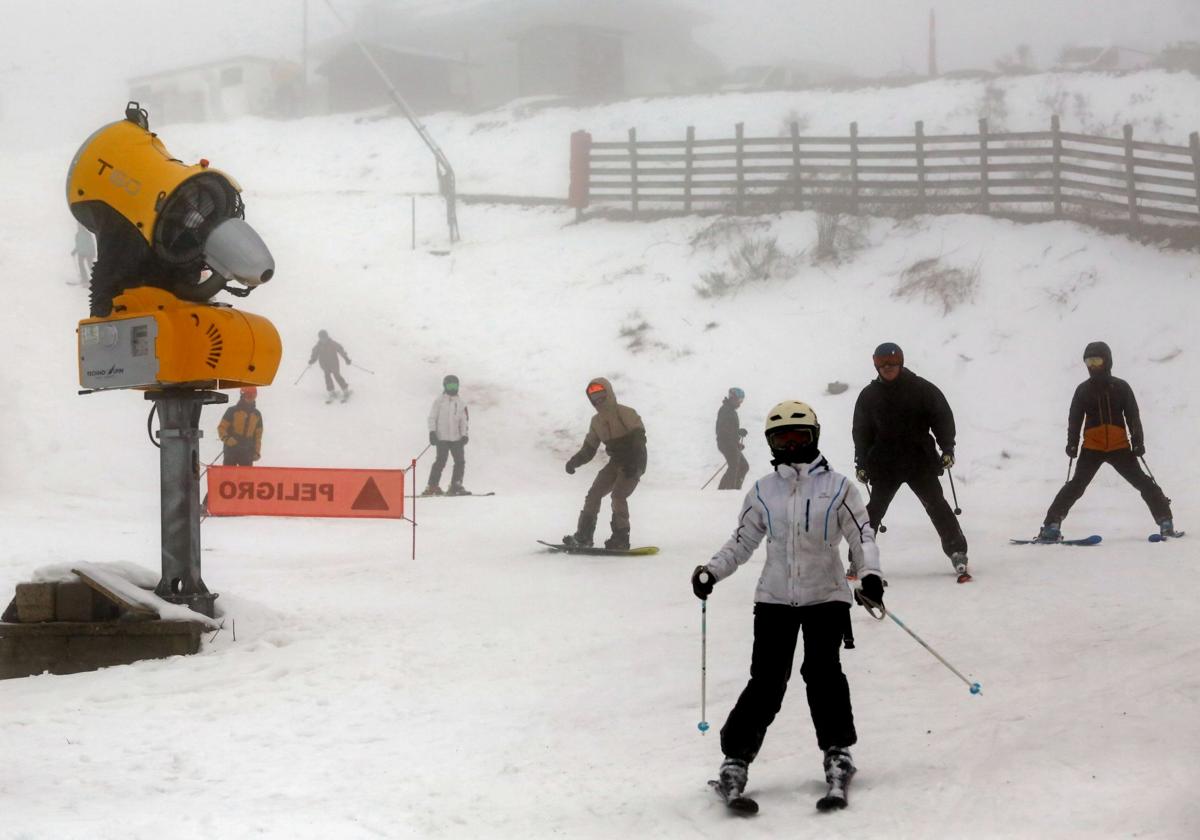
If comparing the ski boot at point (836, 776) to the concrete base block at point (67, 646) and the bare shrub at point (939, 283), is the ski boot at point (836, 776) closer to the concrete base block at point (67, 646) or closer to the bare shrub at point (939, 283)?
the concrete base block at point (67, 646)

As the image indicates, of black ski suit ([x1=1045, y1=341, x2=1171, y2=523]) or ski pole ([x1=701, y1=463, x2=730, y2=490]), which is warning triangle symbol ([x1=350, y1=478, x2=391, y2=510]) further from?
ski pole ([x1=701, y1=463, x2=730, y2=490])

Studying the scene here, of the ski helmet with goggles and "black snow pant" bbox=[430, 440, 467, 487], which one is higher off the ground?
the ski helmet with goggles

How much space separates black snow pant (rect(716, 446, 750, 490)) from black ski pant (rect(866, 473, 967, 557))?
9.50 metres

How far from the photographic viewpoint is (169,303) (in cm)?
795

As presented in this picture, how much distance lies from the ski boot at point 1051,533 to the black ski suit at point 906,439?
2.08 m

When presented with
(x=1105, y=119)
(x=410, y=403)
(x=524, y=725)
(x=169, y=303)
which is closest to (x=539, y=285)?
(x=410, y=403)

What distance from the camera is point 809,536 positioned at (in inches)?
207

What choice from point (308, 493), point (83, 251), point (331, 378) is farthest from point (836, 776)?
point (83, 251)

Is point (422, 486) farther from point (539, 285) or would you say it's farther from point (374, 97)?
point (374, 97)

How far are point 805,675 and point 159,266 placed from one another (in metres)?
4.74

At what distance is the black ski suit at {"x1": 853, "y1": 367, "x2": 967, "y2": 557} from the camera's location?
972cm

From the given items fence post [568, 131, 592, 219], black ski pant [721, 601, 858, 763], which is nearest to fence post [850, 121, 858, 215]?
fence post [568, 131, 592, 219]

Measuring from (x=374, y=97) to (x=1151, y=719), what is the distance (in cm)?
4873

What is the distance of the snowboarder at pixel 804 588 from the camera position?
521 cm
